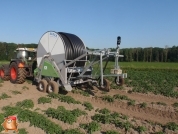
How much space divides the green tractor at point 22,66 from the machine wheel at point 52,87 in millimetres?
2975

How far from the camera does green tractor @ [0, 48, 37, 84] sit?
42.2 ft

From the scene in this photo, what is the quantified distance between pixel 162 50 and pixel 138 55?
874cm

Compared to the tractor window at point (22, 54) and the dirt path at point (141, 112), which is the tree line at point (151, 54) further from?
the dirt path at point (141, 112)

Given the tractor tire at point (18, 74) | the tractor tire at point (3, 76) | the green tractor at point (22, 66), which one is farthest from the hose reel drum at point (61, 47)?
the tractor tire at point (3, 76)

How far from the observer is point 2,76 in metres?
14.8

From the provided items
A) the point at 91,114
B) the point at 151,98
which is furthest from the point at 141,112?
the point at 151,98

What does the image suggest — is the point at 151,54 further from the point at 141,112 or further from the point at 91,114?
the point at 91,114

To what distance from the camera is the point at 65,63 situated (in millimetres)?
10492

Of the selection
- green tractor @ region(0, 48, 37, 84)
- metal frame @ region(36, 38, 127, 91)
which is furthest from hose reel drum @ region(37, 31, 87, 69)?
green tractor @ region(0, 48, 37, 84)

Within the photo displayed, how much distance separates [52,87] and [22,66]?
3.37 metres

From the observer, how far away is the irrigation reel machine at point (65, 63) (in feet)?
33.7

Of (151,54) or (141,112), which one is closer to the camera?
(141,112)

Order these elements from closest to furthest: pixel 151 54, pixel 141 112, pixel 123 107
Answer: pixel 141 112 < pixel 123 107 < pixel 151 54

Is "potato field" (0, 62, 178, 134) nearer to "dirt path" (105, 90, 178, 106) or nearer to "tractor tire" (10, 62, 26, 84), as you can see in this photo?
"dirt path" (105, 90, 178, 106)
